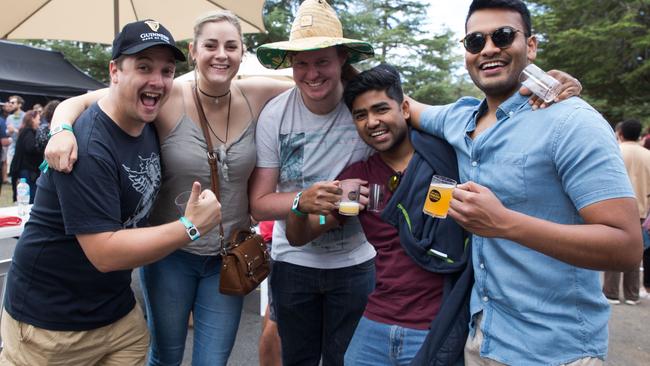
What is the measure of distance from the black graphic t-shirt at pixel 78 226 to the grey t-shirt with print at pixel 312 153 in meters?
0.70

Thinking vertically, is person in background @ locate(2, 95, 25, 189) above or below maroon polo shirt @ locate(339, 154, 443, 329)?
below

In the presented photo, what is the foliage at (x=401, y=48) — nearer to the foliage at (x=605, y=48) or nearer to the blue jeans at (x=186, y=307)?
the foliage at (x=605, y=48)

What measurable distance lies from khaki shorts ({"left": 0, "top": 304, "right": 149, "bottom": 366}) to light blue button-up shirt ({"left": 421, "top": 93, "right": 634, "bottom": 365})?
1.73m

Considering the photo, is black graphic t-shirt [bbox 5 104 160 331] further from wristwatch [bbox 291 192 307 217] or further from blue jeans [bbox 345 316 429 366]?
blue jeans [bbox 345 316 429 366]

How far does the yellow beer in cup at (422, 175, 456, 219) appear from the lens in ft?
6.01

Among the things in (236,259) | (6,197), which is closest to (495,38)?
(236,259)

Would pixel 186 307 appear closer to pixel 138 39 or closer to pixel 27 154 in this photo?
pixel 138 39

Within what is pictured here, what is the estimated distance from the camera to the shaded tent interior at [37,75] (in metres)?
13.2

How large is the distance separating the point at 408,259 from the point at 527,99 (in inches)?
33.3

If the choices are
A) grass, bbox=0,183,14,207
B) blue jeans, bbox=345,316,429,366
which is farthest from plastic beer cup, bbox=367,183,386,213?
grass, bbox=0,183,14,207

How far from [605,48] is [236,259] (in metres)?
20.6

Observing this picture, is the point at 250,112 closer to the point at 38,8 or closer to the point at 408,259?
the point at 408,259

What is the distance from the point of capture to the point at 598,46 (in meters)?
18.6

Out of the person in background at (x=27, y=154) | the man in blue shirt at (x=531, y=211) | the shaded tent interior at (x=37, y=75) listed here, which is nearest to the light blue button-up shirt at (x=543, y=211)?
the man in blue shirt at (x=531, y=211)
